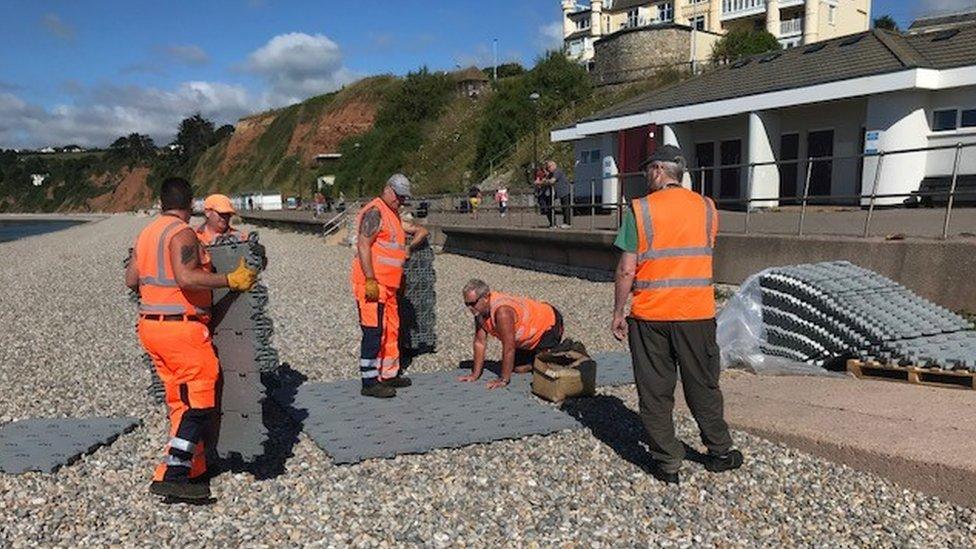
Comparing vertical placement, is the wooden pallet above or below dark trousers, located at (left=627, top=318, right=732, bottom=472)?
below

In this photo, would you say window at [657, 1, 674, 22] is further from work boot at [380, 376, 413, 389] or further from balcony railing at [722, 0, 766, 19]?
work boot at [380, 376, 413, 389]

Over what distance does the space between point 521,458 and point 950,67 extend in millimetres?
16649

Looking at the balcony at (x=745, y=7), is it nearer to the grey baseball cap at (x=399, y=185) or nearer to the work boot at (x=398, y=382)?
the grey baseball cap at (x=399, y=185)

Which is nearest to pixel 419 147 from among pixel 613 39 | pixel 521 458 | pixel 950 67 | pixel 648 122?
pixel 613 39

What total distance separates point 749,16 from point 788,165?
4432 cm

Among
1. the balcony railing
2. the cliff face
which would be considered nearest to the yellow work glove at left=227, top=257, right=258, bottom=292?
the balcony railing

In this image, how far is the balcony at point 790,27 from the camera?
55.0 meters

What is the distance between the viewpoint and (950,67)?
53.7ft

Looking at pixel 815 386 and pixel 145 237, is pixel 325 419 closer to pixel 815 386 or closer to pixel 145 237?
pixel 145 237

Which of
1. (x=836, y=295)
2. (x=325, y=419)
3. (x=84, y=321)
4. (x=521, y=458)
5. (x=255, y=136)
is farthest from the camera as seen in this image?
(x=255, y=136)

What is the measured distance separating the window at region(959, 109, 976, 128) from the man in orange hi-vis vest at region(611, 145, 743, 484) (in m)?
16.0

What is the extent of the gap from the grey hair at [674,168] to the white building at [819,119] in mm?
9325

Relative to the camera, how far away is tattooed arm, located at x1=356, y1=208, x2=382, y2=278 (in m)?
5.94

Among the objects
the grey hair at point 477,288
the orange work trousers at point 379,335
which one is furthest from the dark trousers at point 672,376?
the orange work trousers at point 379,335
